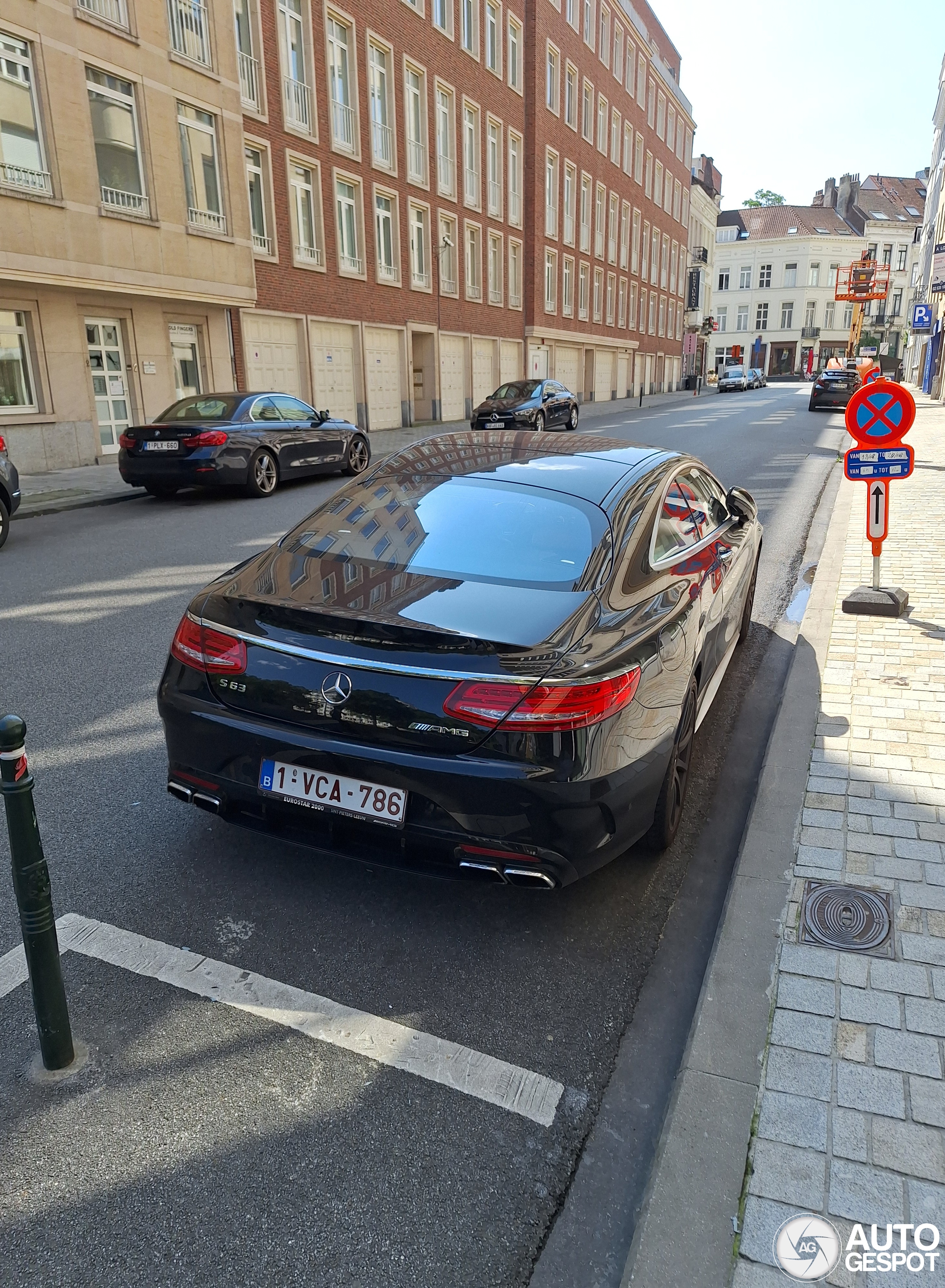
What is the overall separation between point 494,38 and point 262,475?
97.9ft

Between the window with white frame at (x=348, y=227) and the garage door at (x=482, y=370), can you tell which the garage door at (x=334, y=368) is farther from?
the garage door at (x=482, y=370)

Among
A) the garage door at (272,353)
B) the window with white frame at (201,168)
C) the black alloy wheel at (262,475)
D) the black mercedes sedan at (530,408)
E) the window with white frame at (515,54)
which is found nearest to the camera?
the black alloy wheel at (262,475)

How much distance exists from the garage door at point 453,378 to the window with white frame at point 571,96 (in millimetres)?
16842

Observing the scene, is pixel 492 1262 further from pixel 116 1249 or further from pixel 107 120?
pixel 107 120

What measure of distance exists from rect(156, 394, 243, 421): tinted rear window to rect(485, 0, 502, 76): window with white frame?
2702 cm

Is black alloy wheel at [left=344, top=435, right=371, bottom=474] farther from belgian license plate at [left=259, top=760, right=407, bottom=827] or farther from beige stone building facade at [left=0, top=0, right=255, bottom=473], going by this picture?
belgian license plate at [left=259, top=760, right=407, bottom=827]

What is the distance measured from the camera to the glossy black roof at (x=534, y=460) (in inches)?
149

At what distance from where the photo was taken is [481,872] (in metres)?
2.76

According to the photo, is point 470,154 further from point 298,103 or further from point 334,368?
point 334,368

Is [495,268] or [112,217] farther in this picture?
[495,268]

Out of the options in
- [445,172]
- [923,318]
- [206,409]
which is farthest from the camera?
[923,318]

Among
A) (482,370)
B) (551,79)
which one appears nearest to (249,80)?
(482,370)

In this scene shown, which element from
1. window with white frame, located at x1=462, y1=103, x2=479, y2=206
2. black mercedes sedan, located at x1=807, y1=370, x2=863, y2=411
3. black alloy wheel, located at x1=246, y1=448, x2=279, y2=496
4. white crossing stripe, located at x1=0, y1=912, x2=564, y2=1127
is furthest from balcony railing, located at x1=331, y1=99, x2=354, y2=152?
white crossing stripe, located at x1=0, y1=912, x2=564, y2=1127

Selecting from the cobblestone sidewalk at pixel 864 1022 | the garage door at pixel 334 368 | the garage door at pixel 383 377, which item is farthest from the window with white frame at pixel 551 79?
the cobblestone sidewalk at pixel 864 1022
